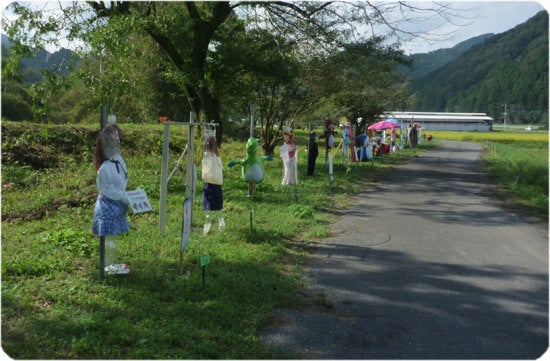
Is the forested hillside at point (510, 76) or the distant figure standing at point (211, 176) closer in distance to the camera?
the forested hillside at point (510, 76)

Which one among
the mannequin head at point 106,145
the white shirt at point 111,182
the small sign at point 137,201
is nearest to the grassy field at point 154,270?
the small sign at point 137,201

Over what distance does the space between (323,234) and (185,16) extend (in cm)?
812

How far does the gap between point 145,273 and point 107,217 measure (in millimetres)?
804

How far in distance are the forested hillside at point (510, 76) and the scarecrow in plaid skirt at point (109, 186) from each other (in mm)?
3777

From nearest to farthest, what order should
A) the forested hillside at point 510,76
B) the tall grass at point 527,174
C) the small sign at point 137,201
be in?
the tall grass at point 527,174 → the forested hillside at point 510,76 → the small sign at point 137,201

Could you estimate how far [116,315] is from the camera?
485cm

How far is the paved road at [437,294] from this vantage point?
3.91m

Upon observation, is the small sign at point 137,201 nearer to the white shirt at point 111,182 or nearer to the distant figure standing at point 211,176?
the white shirt at point 111,182

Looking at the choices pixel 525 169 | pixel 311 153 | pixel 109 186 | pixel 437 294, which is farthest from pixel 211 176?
pixel 311 153

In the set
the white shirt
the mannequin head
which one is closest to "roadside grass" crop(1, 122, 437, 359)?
the white shirt

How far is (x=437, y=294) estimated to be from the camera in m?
5.30

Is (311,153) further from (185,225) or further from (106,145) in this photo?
(106,145)

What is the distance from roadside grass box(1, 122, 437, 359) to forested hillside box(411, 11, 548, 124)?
271cm

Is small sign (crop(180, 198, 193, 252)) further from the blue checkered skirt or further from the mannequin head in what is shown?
the mannequin head
